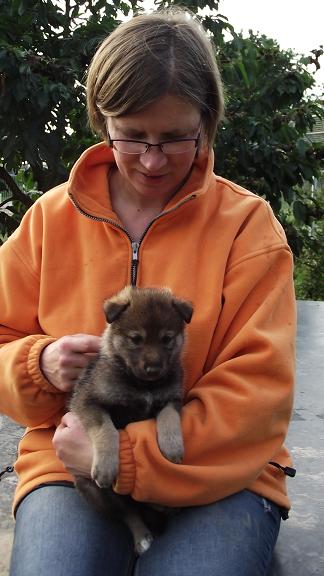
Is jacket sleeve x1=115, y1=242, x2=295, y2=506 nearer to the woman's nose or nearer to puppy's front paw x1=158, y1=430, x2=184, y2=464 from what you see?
puppy's front paw x1=158, y1=430, x2=184, y2=464

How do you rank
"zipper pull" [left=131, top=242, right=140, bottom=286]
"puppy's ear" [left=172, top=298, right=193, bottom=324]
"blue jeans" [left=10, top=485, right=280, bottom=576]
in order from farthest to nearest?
"zipper pull" [left=131, top=242, right=140, bottom=286] → "puppy's ear" [left=172, top=298, right=193, bottom=324] → "blue jeans" [left=10, top=485, right=280, bottom=576]

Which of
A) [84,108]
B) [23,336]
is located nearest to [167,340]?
[23,336]

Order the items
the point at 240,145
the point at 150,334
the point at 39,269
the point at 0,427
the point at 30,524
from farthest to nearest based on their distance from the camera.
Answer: the point at 240,145 < the point at 0,427 < the point at 39,269 < the point at 150,334 < the point at 30,524

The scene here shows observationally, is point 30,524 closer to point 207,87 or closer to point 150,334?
point 150,334

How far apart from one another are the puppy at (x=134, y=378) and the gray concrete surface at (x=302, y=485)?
51cm

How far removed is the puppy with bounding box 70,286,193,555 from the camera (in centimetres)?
223

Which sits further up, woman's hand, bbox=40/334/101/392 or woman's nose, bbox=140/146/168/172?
woman's nose, bbox=140/146/168/172

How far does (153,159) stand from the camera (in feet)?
8.07

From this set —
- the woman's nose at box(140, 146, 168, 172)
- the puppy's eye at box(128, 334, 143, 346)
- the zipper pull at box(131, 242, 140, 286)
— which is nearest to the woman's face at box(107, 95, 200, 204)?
the woman's nose at box(140, 146, 168, 172)

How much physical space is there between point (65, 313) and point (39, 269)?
21 centimetres

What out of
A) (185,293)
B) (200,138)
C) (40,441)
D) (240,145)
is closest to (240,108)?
(240,145)

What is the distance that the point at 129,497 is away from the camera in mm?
2293

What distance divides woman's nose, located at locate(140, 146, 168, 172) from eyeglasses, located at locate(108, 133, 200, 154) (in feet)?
0.04

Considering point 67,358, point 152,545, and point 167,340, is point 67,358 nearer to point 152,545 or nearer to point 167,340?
point 167,340
